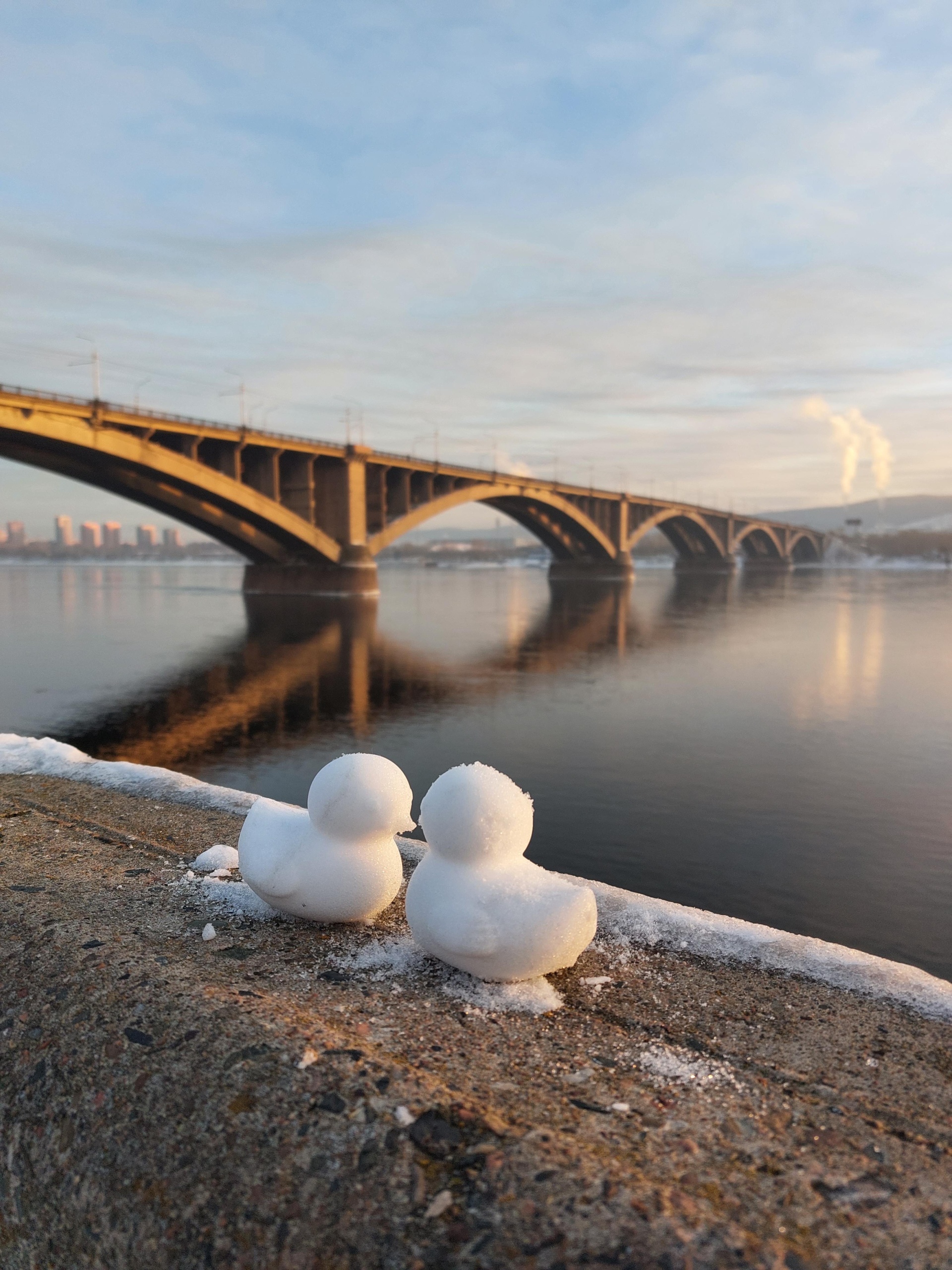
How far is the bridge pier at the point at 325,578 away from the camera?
48312mm

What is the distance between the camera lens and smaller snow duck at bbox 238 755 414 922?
466 centimetres

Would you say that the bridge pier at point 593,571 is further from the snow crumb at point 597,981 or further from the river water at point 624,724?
the snow crumb at point 597,981

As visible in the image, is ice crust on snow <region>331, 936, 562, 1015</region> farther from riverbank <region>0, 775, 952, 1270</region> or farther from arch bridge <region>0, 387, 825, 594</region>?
arch bridge <region>0, 387, 825, 594</region>

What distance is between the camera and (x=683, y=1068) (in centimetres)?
355

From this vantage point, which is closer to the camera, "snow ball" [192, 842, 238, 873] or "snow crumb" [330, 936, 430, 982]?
"snow crumb" [330, 936, 430, 982]

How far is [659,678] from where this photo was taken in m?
21.1

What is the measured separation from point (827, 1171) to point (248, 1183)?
2048 millimetres

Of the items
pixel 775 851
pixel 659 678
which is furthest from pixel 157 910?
pixel 659 678

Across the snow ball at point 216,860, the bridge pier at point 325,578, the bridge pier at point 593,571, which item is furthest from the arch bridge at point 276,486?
the snow ball at point 216,860

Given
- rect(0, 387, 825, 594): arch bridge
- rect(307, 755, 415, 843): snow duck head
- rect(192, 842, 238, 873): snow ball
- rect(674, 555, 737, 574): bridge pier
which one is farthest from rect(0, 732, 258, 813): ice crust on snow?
rect(674, 555, 737, 574): bridge pier

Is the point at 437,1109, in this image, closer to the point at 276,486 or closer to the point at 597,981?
the point at 597,981

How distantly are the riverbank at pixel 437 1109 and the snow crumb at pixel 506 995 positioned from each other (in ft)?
0.06

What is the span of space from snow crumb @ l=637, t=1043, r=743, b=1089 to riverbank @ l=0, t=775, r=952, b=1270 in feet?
0.04

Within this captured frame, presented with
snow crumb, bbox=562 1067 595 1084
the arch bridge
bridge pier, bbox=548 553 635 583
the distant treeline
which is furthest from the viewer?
the distant treeline
